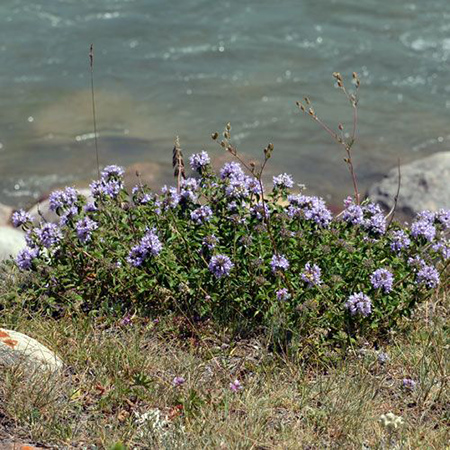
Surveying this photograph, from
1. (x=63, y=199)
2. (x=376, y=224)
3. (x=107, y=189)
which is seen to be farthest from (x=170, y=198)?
(x=376, y=224)

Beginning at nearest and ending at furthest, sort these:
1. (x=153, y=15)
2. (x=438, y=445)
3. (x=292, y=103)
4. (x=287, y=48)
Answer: (x=438, y=445), (x=292, y=103), (x=287, y=48), (x=153, y=15)

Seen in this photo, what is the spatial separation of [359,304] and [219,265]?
76 centimetres

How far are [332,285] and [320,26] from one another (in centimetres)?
1062

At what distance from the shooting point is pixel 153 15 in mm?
14953

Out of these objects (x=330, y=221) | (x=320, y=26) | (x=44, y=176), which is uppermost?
(x=330, y=221)

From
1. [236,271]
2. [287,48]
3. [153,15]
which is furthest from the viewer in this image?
[153,15]

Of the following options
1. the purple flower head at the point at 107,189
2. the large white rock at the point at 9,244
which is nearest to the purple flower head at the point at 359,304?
the purple flower head at the point at 107,189

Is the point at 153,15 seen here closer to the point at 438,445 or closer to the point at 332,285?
the point at 332,285

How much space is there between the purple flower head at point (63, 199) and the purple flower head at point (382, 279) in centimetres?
180

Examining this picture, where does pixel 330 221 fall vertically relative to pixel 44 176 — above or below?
above

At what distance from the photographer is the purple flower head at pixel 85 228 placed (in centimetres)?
481

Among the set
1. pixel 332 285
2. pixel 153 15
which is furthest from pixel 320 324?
pixel 153 15

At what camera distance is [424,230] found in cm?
484

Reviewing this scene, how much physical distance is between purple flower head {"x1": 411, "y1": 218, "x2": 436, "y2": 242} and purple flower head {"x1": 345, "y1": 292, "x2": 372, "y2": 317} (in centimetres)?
61
